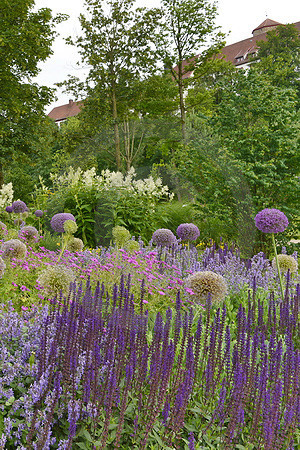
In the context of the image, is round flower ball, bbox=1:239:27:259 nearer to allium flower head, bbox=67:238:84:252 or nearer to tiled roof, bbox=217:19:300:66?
allium flower head, bbox=67:238:84:252

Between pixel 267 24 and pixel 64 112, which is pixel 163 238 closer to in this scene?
pixel 267 24

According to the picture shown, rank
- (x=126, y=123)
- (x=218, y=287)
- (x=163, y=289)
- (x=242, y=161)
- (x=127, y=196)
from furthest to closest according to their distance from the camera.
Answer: (x=126, y=123)
(x=127, y=196)
(x=242, y=161)
(x=163, y=289)
(x=218, y=287)

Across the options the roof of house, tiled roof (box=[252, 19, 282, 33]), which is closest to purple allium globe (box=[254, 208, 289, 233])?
tiled roof (box=[252, 19, 282, 33])

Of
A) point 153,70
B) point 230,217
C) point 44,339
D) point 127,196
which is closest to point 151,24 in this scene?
point 153,70

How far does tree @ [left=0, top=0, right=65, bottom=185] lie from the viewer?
15.0 meters

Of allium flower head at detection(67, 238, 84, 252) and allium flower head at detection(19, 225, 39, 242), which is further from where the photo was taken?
allium flower head at detection(19, 225, 39, 242)

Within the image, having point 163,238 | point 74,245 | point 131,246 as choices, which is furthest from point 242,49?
point 74,245

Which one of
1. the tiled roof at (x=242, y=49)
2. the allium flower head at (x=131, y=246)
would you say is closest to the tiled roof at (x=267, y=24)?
the tiled roof at (x=242, y=49)

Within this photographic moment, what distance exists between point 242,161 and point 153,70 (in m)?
12.6

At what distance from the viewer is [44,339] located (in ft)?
7.12

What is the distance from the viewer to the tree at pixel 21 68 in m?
15.0

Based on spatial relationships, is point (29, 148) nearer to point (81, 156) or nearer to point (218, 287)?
point (81, 156)

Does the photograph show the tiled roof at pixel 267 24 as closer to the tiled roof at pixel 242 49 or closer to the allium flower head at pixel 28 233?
the tiled roof at pixel 242 49

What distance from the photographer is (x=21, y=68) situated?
54.4 feet
